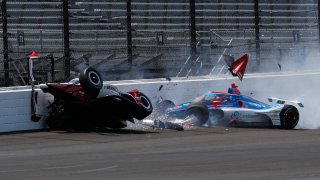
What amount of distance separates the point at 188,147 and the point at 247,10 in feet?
46.0

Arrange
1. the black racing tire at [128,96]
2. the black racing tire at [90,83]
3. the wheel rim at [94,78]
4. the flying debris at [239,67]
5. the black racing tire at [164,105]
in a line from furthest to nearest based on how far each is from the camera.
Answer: the flying debris at [239,67] < the black racing tire at [164,105] < the black racing tire at [128,96] < the wheel rim at [94,78] < the black racing tire at [90,83]

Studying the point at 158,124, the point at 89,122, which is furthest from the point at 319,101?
the point at 89,122

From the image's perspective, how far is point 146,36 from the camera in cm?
2283

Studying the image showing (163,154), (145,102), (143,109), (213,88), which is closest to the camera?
(163,154)

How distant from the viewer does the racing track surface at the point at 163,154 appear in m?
10.0

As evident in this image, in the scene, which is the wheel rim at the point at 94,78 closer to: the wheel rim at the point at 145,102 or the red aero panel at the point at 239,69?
the wheel rim at the point at 145,102

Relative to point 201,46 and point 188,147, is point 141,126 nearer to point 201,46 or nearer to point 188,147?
point 188,147

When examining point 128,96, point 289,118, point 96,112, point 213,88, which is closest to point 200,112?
point 128,96

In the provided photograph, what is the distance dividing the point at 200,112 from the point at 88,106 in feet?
7.93

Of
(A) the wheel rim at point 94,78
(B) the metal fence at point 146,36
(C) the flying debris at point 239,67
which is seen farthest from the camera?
(B) the metal fence at point 146,36

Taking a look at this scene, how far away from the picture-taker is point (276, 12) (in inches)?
1057

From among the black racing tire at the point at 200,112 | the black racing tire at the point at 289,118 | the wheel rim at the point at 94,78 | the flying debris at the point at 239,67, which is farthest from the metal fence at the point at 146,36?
the black racing tire at the point at 289,118

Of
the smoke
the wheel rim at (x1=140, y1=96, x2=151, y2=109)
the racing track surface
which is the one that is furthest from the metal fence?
the racing track surface

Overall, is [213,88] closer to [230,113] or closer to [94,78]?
[230,113]
